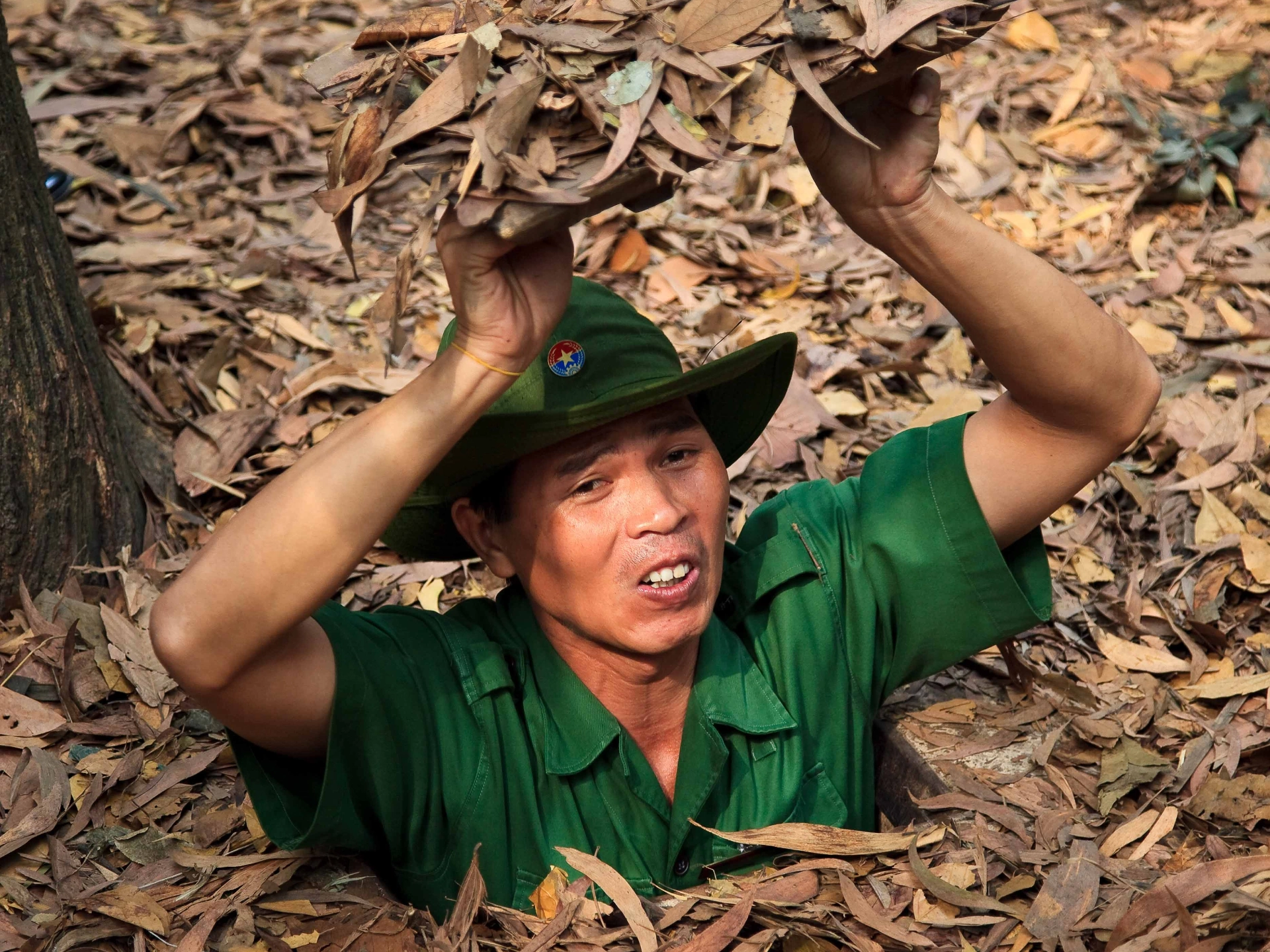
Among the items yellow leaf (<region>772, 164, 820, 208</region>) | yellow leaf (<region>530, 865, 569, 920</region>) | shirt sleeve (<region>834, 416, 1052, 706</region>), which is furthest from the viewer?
yellow leaf (<region>772, 164, 820, 208</region>)

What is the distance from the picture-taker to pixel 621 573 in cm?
259

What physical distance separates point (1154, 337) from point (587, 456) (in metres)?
2.99

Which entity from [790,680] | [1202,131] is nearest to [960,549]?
[790,680]

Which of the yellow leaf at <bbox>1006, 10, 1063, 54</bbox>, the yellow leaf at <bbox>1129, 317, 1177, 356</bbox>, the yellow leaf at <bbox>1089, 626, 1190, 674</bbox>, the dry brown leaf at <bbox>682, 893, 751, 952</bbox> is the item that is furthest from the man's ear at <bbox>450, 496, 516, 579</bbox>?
the yellow leaf at <bbox>1006, 10, 1063, 54</bbox>

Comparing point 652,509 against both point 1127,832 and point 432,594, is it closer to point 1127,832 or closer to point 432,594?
point 1127,832

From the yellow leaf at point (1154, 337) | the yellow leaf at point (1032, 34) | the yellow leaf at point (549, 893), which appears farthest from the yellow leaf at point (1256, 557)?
the yellow leaf at point (1032, 34)

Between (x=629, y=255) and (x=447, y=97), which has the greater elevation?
(x=447, y=97)

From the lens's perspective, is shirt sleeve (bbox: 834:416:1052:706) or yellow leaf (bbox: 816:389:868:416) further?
yellow leaf (bbox: 816:389:868:416)

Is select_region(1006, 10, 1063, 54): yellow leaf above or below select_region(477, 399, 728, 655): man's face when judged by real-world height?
above

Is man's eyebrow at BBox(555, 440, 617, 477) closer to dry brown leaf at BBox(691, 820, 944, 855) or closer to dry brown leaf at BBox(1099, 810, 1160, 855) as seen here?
dry brown leaf at BBox(691, 820, 944, 855)

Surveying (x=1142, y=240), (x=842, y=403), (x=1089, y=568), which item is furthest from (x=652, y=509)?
(x=1142, y=240)

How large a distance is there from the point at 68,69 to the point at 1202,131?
4.95 metres

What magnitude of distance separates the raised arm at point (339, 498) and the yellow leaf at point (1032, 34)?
201 inches

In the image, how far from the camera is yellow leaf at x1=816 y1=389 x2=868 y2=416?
14.9 feet
